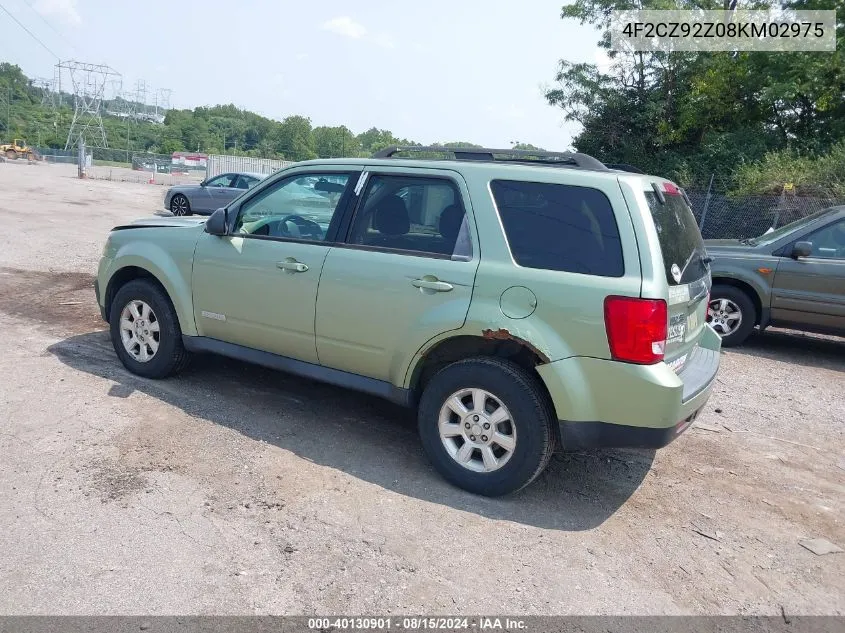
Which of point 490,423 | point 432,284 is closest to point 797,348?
point 490,423

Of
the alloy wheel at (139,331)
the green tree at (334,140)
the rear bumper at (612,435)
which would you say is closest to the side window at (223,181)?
the alloy wheel at (139,331)

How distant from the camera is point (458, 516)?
3.78m

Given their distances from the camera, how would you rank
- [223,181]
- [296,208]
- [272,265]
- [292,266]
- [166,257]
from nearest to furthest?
[292,266], [272,265], [296,208], [166,257], [223,181]

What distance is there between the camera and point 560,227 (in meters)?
3.82

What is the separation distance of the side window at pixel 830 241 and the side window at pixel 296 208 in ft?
Result: 19.0

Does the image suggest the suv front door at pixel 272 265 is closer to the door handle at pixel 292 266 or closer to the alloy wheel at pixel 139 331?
the door handle at pixel 292 266

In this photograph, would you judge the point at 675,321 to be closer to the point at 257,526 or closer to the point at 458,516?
the point at 458,516

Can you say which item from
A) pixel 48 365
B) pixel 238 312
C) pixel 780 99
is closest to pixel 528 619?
pixel 238 312

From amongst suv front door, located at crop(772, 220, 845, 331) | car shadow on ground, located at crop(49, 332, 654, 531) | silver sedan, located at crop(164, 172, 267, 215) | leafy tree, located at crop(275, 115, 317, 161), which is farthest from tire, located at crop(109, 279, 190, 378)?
leafy tree, located at crop(275, 115, 317, 161)

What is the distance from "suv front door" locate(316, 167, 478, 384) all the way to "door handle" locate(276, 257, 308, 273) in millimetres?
185

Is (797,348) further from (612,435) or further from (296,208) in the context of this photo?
(296,208)

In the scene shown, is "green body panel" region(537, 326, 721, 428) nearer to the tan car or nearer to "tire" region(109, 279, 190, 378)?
"tire" region(109, 279, 190, 378)

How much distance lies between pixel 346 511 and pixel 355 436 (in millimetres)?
1045

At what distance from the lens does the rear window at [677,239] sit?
3.76 metres
